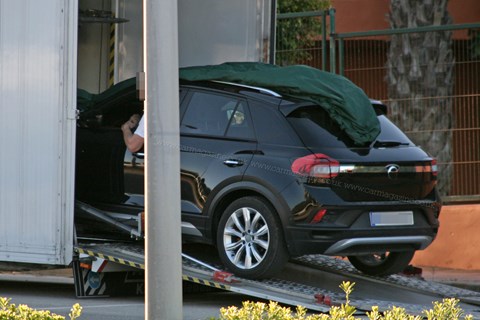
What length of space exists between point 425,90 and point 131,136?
4.97 m

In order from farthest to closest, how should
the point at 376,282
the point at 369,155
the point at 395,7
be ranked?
the point at 395,7, the point at 376,282, the point at 369,155

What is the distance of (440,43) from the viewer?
15664mm

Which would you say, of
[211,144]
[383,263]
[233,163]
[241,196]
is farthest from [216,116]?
[383,263]

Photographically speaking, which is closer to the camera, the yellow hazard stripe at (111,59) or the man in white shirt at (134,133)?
the man in white shirt at (134,133)

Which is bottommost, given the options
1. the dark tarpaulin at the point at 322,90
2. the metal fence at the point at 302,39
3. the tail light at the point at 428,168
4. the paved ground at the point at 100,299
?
the paved ground at the point at 100,299

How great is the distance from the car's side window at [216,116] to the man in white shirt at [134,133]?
40cm

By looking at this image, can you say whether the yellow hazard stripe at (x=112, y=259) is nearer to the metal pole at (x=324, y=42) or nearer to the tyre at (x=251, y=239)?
the tyre at (x=251, y=239)

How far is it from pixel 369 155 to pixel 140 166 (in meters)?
2.27

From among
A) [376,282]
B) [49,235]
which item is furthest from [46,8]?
[376,282]

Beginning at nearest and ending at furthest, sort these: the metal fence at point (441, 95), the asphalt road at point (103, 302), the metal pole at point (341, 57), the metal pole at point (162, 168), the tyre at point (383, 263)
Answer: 1. the metal pole at point (162, 168)
2. the asphalt road at point (103, 302)
3. the tyre at point (383, 263)
4. the metal fence at point (441, 95)
5. the metal pole at point (341, 57)

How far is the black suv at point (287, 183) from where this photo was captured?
1073cm

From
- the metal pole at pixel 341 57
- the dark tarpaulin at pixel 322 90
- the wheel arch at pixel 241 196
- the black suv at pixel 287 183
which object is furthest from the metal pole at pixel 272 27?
the wheel arch at pixel 241 196

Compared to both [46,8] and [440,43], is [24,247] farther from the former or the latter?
[440,43]

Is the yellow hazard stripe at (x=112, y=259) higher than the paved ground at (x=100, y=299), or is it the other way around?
the yellow hazard stripe at (x=112, y=259)
